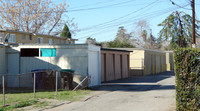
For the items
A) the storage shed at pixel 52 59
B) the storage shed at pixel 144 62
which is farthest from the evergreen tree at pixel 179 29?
the storage shed at pixel 52 59

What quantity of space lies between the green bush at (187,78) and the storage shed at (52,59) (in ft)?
36.1

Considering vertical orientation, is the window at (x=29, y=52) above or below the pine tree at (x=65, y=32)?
below

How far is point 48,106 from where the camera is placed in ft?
42.0

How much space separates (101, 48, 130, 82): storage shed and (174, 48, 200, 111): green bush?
52.7 feet

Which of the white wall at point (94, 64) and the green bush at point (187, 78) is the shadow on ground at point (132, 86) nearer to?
the white wall at point (94, 64)

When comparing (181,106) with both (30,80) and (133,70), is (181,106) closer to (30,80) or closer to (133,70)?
(30,80)

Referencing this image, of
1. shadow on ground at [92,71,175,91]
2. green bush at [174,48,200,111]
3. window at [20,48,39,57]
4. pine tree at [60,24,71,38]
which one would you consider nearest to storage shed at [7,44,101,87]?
window at [20,48,39,57]

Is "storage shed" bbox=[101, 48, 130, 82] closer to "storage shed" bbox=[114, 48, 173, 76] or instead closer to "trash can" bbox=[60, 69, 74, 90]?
"storage shed" bbox=[114, 48, 173, 76]

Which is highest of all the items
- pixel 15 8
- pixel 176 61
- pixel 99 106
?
pixel 15 8

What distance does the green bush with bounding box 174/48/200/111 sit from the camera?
9.54 meters

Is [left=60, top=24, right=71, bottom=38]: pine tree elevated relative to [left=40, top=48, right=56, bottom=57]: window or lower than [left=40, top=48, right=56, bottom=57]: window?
elevated

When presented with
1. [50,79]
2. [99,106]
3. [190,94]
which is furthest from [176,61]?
[50,79]

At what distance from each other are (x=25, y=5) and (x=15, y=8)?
166 centimetres

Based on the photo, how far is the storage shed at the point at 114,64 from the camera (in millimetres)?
26594
